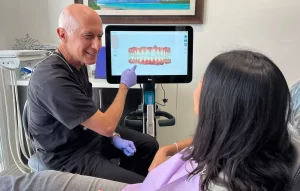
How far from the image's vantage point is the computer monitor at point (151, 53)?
5.06 feet

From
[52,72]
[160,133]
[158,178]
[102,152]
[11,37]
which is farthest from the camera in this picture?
[160,133]

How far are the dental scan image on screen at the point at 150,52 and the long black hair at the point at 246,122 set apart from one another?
82cm

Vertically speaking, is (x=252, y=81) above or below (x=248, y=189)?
above

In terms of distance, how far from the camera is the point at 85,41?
132cm

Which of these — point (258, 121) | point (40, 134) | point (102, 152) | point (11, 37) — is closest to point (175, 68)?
point (102, 152)

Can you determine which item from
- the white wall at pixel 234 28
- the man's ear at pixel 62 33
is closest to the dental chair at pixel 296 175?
the man's ear at pixel 62 33

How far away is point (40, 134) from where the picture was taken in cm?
128

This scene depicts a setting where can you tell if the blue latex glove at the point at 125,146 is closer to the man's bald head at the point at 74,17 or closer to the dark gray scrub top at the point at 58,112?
the dark gray scrub top at the point at 58,112

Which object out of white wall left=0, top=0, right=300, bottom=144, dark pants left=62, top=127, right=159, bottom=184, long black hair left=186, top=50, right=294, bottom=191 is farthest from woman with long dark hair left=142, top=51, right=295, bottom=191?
white wall left=0, top=0, right=300, bottom=144

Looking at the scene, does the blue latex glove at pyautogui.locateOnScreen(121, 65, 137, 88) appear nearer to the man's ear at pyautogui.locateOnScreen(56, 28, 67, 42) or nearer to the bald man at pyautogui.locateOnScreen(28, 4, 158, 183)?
the bald man at pyautogui.locateOnScreen(28, 4, 158, 183)

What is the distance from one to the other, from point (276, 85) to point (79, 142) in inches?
35.8

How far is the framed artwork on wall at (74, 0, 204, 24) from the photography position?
2160 millimetres

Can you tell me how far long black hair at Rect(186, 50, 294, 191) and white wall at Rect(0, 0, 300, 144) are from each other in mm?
1492

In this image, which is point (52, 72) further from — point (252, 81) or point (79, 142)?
point (252, 81)
